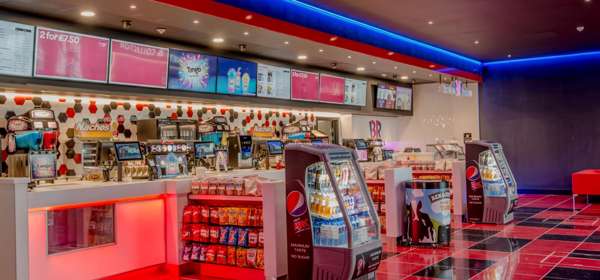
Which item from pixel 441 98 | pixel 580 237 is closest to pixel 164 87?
pixel 580 237

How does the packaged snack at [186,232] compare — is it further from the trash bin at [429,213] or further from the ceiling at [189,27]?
the trash bin at [429,213]

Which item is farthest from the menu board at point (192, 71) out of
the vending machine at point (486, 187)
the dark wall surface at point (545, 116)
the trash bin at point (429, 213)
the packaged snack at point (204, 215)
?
the dark wall surface at point (545, 116)

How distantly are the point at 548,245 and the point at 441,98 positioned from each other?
8.31 metres

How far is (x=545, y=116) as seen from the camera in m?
14.8

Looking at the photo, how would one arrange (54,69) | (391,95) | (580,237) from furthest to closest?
(391,95), (580,237), (54,69)

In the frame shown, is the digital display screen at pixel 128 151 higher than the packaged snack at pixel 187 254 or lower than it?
higher

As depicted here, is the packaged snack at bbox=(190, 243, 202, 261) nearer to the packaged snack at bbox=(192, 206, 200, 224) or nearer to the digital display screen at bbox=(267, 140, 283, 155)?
the packaged snack at bbox=(192, 206, 200, 224)

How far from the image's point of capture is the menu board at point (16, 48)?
6.37 metres

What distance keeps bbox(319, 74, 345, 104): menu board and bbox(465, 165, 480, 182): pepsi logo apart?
3.26 m

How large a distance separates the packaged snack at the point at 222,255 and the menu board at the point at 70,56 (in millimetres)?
2741

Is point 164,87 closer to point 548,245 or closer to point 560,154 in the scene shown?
point 548,245

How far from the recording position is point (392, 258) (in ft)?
23.2

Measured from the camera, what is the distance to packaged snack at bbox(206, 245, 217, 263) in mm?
6340

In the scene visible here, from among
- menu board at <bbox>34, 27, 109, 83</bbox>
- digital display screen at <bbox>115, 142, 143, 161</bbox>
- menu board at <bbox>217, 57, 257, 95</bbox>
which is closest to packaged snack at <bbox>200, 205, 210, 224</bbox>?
digital display screen at <bbox>115, 142, 143, 161</bbox>
